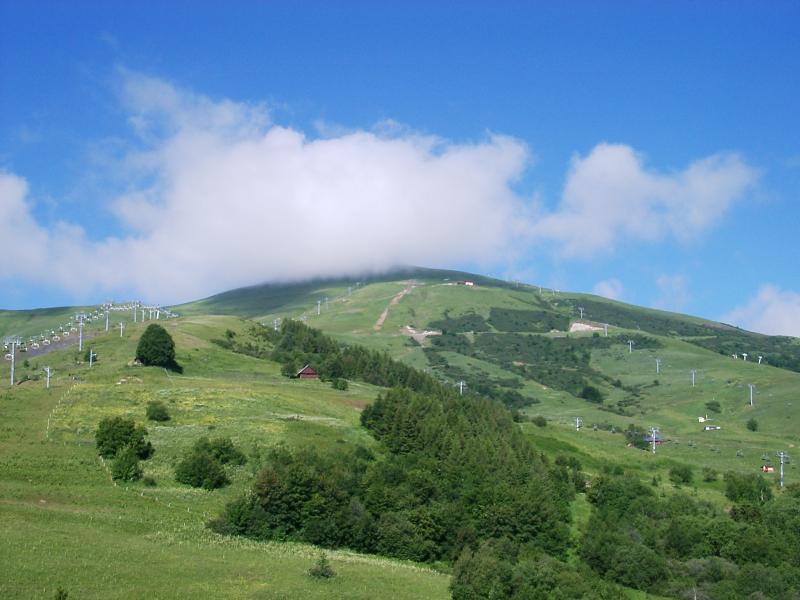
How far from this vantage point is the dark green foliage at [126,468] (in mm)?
68625

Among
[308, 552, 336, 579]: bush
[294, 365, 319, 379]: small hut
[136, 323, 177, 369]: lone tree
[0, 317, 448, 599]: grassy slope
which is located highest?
[136, 323, 177, 369]: lone tree

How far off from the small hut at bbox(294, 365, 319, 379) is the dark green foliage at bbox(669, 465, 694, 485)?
56085 mm

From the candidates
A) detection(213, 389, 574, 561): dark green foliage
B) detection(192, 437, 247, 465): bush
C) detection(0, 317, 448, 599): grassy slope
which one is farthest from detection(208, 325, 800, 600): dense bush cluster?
detection(0, 317, 448, 599): grassy slope

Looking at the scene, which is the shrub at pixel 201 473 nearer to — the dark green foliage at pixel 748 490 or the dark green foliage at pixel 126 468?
the dark green foliage at pixel 126 468

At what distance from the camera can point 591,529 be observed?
83812 millimetres

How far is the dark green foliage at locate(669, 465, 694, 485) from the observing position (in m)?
110

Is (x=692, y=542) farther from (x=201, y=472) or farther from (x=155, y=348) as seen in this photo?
(x=155, y=348)

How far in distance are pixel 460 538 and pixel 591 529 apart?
1653cm

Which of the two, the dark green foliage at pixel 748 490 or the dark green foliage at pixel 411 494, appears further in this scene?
the dark green foliage at pixel 748 490

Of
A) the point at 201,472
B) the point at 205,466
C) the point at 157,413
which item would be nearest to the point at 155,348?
the point at 157,413

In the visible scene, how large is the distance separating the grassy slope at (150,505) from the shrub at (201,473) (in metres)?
1.05

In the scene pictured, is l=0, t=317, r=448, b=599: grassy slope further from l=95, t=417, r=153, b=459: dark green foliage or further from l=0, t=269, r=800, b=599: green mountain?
l=95, t=417, r=153, b=459: dark green foliage

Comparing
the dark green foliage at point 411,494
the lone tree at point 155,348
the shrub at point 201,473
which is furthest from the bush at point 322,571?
the lone tree at point 155,348

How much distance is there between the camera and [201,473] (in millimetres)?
71250
